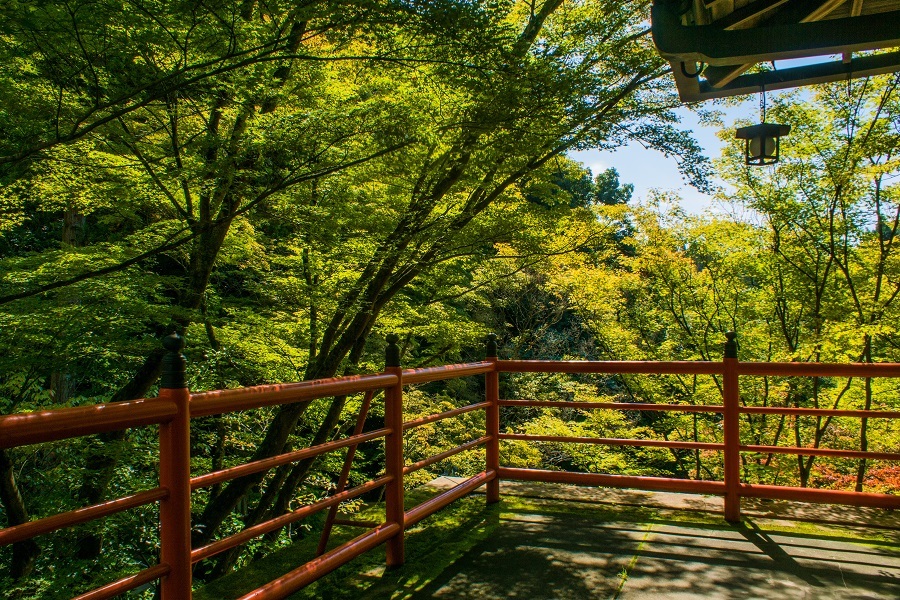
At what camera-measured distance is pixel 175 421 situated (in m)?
1.79

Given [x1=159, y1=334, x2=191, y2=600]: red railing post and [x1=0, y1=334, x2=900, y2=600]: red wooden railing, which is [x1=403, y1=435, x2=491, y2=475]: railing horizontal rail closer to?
[x1=0, y1=334, x2=900, y2=600]: red wooden railing

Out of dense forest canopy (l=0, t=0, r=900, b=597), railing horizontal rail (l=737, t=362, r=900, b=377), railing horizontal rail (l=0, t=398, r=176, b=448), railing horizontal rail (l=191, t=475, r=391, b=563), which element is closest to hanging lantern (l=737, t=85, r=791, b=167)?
railing horizontal rail (l=737, t=362, r=900, b=377)

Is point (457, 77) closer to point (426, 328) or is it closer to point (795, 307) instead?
point (426, 328)

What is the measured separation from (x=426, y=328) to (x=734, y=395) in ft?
21.0

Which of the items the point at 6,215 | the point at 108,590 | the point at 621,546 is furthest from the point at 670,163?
the point at 6,215

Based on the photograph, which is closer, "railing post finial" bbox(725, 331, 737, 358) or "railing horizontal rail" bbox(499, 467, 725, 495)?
"railing post finial" bbox(725, 331, 737, 358)

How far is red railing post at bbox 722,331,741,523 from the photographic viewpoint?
12.3ft

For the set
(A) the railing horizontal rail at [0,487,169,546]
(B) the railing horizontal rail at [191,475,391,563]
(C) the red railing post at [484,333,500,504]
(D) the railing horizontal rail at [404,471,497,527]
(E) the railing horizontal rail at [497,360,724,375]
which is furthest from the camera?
(C) the red railing post at [484,333,500,504]

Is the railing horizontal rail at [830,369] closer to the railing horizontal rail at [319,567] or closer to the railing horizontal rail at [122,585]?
the railing horizontal rail at [319,567]

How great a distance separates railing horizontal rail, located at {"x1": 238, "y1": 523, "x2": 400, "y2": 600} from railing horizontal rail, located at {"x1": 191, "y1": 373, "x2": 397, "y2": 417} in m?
0.65

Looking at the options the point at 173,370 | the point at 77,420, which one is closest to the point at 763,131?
the point at 173,370

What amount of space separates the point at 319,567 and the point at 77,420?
1333 millimetres

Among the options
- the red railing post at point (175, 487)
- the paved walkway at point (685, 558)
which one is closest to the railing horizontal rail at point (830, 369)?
the paved walkway at point (685, 558)

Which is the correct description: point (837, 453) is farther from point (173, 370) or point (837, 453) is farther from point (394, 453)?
point (173, 370)
